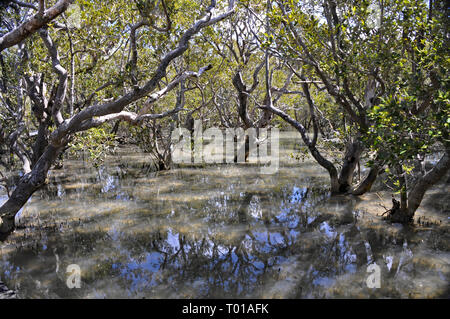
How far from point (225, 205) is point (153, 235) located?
2812 mm

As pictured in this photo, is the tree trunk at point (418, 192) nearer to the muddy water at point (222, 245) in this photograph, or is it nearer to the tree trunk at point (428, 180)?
the tree trunk at point (428, 180)

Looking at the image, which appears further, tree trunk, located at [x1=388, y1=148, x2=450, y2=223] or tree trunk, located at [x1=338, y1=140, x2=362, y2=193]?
tree trunk, located at [x1=338, y1=140, x2=362, y2=193]

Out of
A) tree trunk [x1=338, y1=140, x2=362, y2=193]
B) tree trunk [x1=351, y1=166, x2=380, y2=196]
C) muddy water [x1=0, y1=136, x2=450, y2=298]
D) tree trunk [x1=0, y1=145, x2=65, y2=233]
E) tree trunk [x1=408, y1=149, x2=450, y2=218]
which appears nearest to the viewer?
muddy water [x1=0, y1=136, x2=450, y2=298]

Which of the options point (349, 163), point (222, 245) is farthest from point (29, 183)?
point (349, 163)

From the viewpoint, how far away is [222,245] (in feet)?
22.1

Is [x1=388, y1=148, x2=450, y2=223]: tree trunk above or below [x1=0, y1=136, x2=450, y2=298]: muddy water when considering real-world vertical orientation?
above

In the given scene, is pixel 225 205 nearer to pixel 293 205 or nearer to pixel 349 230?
pixel 293 205

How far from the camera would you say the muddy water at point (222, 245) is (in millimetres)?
5059

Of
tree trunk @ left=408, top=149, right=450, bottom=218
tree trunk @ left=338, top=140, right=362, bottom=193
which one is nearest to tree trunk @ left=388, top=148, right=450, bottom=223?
tree trunk @ left=408, top=149, right=450, bottom=218

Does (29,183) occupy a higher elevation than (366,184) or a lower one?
higher

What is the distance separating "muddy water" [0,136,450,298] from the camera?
5.06 meters

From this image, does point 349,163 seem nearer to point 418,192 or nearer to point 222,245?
point 418,192

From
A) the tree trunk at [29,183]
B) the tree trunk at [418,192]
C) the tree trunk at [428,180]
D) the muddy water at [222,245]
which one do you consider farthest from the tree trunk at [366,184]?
the tree trunk at [29,183]

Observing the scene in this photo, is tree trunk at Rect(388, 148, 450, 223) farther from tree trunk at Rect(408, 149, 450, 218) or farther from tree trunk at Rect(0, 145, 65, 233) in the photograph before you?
tree trunk at Rect(0, 145, 65, 233)
